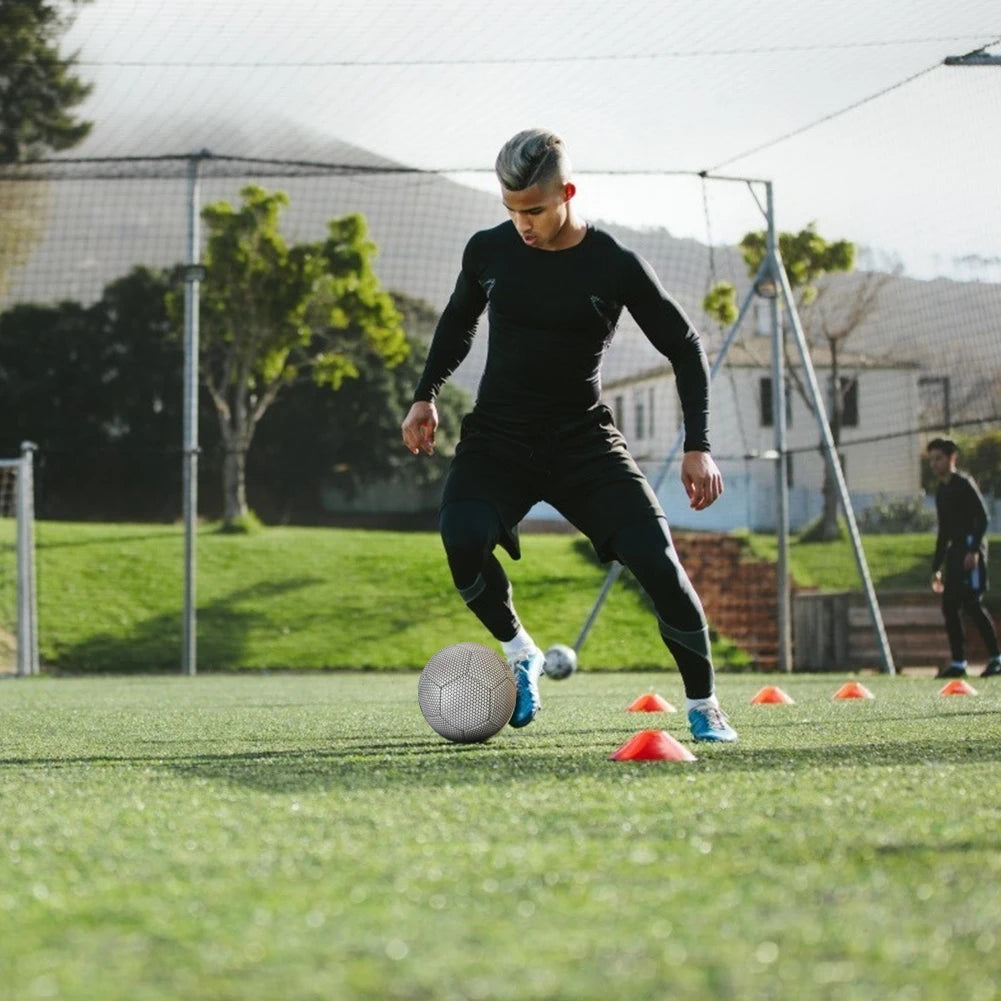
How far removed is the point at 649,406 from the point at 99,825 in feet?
60.3

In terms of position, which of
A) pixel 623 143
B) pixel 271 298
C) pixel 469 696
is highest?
pixel 271 298

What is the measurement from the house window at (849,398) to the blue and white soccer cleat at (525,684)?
2146 cm

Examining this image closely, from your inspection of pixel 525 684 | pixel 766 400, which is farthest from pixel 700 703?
pixel 766 400

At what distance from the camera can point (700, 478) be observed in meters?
5.00

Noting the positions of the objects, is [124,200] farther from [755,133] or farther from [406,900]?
[406,900]

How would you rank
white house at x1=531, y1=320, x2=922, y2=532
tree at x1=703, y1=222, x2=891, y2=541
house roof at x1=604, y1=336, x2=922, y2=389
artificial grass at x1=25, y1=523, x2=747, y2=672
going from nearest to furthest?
artificial grass at x1=25, y1=523, x2=747, y2=672, house roof at x1=604, y1=336, x2=922, y2=389, white house at x1=531, y1=320, x2=922, y2=532, tree at x1=703, y1=222, x2=891, y2=541

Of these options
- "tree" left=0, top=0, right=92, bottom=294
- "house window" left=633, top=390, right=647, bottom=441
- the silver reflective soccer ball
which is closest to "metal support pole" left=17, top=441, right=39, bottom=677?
"tree" left=0, top=0, right=92, bottom=294

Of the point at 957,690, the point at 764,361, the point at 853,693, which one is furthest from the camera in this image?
the point at 764,361

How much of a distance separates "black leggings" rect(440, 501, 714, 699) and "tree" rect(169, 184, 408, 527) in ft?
78.9

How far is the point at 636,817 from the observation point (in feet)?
10.4

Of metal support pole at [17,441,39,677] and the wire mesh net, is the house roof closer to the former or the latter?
the wire mesh net

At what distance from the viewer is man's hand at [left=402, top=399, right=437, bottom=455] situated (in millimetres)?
5305

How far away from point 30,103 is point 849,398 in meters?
14.0

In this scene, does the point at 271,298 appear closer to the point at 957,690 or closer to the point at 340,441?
the point at 340,441
